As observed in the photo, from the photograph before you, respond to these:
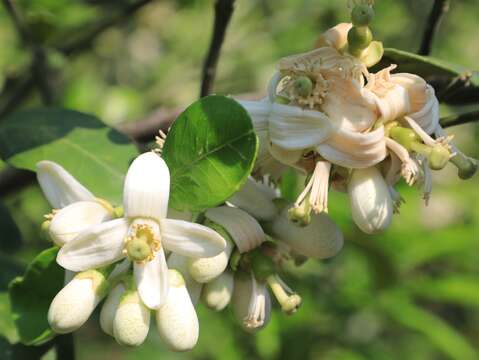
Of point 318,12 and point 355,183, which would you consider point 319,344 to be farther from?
point 355,183

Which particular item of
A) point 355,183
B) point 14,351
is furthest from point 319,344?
point 355,183

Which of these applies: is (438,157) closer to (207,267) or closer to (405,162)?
(405,162)

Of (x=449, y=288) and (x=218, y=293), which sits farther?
(x=449, y=288)

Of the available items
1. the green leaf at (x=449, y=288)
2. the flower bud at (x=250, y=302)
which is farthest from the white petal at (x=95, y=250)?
the green leaf at (x=449, y=288)

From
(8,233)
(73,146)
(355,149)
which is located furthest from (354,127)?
(8,233)

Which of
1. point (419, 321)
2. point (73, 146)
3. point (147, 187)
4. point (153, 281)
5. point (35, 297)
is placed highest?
point (147, 187)

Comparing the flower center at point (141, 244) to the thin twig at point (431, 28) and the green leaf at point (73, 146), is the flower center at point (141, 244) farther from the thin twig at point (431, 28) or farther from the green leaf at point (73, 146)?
the thin twig at point (431, 28)

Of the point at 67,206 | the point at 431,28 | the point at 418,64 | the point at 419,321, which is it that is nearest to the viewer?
the point at 67,206
